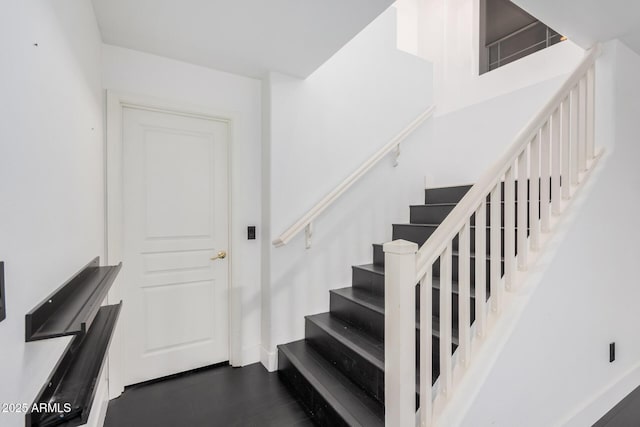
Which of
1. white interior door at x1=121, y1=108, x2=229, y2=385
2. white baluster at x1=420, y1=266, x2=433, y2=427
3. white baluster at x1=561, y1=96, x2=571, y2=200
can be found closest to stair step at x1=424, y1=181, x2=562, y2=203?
white baluster at x1=561, y1=96, x2=571, y2=200

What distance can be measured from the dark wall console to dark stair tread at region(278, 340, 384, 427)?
3.85ft

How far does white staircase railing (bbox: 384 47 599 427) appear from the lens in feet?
3.97

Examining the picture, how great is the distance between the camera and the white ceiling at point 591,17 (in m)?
1.69

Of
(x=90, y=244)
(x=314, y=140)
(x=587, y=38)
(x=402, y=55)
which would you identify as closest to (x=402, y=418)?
(x=90, y=244)

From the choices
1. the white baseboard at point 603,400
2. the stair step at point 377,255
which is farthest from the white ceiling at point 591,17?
the white baseboard at point 603,400

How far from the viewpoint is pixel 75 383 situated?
92cm

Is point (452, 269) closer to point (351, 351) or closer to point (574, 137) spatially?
point (351, 351)

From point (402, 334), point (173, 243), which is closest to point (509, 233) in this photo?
point (402, 334)

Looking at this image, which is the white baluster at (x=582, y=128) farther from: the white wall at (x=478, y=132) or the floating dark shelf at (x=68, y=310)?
the floating dark shelf at (x=68, y=310)

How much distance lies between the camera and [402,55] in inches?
122

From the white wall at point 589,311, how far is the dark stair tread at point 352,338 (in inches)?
23.2

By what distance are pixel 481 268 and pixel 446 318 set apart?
12.1 inches

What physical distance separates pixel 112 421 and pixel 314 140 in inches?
91.8

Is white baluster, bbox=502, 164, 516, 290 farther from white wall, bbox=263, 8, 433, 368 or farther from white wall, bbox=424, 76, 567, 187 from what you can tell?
Answer: white wall, bbox=424, 76, 567, 187
